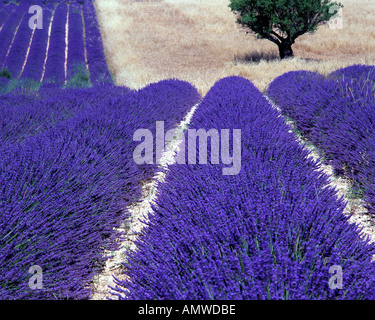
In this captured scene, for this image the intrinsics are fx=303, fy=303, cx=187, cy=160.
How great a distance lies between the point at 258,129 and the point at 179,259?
2.07 meters

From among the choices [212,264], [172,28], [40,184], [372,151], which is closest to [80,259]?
[40,184]

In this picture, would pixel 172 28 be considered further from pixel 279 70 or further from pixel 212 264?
pixel 212 264

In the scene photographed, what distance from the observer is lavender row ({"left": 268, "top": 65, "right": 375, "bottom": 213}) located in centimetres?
316

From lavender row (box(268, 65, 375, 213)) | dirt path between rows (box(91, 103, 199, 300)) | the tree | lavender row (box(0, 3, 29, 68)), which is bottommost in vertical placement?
dirt path between rows (box(91, 103, 199, 300))

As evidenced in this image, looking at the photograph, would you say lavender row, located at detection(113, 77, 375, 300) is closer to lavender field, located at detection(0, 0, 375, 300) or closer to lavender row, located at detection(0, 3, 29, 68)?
lavender field, located at detection(0, 0, 375, 300)

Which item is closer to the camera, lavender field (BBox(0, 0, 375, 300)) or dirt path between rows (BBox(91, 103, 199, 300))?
lavender field (BBox(0, 0, 375, 300))

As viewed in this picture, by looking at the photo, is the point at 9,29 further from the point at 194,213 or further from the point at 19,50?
the point at 194,213

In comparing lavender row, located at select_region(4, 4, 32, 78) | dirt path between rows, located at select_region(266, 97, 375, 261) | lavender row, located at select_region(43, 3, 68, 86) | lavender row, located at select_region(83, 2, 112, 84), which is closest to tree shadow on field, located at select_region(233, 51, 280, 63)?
lavender row, located at select_region(83, 2, 112, 84)

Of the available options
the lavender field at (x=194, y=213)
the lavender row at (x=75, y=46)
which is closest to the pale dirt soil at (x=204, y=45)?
the lavender field at (x=194, y=213)

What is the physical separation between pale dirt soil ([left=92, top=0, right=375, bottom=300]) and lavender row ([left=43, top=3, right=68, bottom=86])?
2131mm

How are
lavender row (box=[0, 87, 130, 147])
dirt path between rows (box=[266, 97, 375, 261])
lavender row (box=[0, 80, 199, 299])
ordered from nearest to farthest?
lavender row (box=[0, 80, 199, 299])
dirt path between rows (box=[266, 97, 375, 261])
lavender row (box=[0, 87, 130, 147])

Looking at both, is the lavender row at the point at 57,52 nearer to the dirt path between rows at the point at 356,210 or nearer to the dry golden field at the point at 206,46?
the dry golden field at the point at 206,46

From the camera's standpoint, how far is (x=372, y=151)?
3.06 metres

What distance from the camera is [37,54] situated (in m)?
14.3
